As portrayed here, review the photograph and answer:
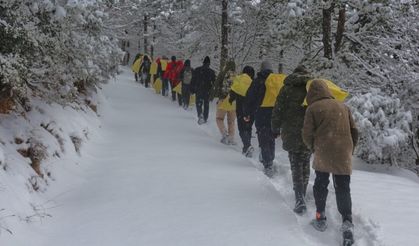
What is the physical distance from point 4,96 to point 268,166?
172 inches

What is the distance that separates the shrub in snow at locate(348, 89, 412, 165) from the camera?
9578 mm

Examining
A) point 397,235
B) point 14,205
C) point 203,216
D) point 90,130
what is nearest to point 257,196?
point 203,216

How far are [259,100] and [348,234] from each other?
3.88 m

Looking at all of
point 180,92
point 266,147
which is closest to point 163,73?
point 180,92

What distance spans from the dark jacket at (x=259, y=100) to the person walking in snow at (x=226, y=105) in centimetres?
216

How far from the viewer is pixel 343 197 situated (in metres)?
5.33

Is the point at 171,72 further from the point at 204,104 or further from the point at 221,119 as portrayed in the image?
the point at 221,119

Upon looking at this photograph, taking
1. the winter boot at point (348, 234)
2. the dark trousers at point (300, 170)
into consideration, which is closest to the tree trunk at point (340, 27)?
the dark trousers at point (300, 170)

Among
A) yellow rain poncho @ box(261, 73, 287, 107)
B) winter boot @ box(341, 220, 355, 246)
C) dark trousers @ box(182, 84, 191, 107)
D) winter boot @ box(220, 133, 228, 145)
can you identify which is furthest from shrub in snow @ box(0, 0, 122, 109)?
dark trousers @ box(182, 84, 191, 107)

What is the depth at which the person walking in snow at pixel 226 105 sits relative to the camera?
443 inches

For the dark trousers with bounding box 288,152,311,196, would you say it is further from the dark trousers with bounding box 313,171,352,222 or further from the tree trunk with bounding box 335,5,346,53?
the tree trunk with bounding box 335,5,346,53

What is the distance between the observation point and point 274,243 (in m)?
5.19

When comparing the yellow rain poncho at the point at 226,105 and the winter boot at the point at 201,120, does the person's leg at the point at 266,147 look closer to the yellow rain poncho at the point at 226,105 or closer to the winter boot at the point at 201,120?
the yellow rain poncho at the point at 226,105

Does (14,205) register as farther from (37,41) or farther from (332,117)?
(332,117)
